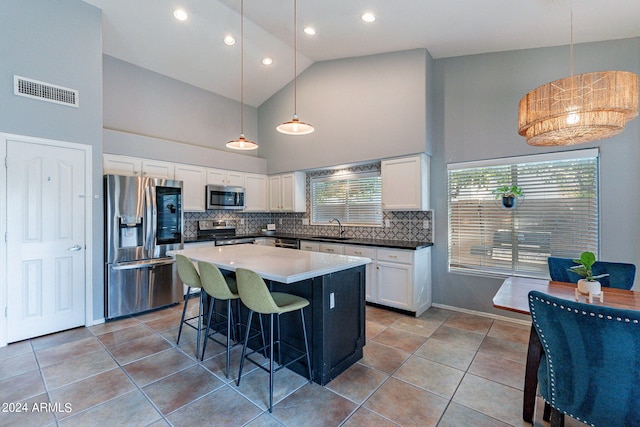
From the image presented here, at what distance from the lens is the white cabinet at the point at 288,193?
18.2ft

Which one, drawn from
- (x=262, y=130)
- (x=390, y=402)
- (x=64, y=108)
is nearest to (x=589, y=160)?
(x=390, y=402)

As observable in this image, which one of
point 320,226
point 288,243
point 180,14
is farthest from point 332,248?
point 180,14

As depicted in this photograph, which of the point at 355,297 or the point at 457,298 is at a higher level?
the point at 355,297

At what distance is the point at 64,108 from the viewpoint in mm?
3199

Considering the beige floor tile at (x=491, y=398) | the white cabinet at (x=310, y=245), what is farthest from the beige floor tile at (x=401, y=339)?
the white cabinet at (x=310, y=245)

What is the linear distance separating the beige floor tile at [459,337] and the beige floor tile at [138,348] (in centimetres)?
289

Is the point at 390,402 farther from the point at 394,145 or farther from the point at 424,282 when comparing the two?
the point at 394,145

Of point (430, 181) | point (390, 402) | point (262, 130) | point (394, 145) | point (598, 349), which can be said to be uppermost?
point (262, 130)

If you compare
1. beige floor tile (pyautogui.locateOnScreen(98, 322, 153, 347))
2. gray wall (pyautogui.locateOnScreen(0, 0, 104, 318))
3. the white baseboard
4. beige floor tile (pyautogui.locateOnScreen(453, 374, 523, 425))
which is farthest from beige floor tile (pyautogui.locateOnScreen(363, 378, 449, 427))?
gray wall (pyautogui.locateOnScreen(0, 0, 104, 318))

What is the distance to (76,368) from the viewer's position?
2494 mm

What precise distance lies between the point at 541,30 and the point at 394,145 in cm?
191

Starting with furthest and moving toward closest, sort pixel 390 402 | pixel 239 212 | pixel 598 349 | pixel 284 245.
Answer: pixel 239 212 → pixel 284 245 → pixel 390 402 → pixel 598 349

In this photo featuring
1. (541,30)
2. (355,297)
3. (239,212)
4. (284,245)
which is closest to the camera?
(355,297)

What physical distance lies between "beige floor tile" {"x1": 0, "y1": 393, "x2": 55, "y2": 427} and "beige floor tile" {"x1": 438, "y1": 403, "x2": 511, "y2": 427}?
8.47ft
